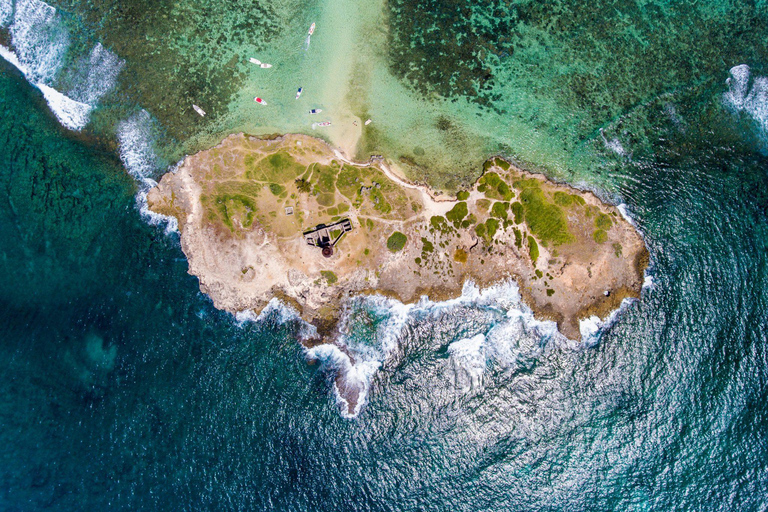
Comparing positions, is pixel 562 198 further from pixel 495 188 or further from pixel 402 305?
pixel 402 305

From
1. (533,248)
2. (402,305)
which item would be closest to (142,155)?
(402,305)

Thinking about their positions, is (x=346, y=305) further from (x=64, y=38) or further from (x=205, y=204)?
(x=64, y=38)

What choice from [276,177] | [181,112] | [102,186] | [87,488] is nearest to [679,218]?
[276,177]

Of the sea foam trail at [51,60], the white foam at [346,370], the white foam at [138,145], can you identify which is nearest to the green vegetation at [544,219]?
the white foam at [346,370]

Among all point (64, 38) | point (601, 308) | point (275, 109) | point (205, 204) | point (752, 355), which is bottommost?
point (752, 355)

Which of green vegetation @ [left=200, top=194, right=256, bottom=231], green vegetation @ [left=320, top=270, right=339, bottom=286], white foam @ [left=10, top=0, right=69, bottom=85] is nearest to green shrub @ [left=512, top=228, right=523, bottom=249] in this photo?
green vegetation @ [left=320, top=270, right=339, bottom=286]
